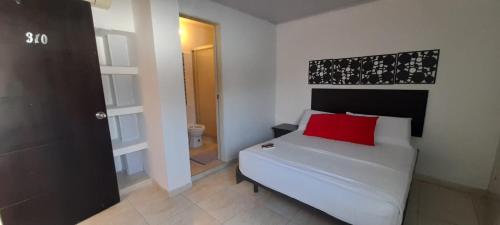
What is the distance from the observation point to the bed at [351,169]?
1.32 meters

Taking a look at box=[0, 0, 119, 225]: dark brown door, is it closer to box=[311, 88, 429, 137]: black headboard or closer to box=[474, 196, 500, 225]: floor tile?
box=[311, 88, 429, 137]: black headboard

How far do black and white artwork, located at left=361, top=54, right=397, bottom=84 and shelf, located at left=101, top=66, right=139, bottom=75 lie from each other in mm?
2863

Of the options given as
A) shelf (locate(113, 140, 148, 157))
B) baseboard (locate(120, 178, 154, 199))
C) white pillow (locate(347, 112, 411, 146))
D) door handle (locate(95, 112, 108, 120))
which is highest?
door handle (locate(95, 112, 108, 120))

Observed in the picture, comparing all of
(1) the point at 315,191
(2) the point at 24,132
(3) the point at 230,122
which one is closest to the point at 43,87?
(2) the point at 24,132

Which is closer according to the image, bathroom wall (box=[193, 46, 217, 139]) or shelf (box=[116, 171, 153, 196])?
shelf (box=[116, 171, 153, 196])

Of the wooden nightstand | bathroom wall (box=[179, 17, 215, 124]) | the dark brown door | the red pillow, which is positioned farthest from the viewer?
bathroom wall (box=[179, 17, 215, 124])

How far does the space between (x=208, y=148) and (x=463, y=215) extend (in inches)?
126

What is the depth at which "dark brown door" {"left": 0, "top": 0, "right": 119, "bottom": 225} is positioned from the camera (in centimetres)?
141

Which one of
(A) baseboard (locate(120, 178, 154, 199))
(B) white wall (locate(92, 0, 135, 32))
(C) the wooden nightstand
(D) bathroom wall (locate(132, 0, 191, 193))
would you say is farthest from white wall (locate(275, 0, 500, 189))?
(A) baseboard (locate(120, 178, 154, 199))

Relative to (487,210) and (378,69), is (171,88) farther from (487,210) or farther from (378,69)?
(487,210)

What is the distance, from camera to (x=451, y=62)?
2.09m

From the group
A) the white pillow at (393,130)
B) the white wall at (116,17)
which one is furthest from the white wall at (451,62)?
the white wall at (116,17)

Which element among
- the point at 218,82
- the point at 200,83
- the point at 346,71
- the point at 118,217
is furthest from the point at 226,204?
the point at 200,83

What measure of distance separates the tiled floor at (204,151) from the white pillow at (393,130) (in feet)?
6.97
